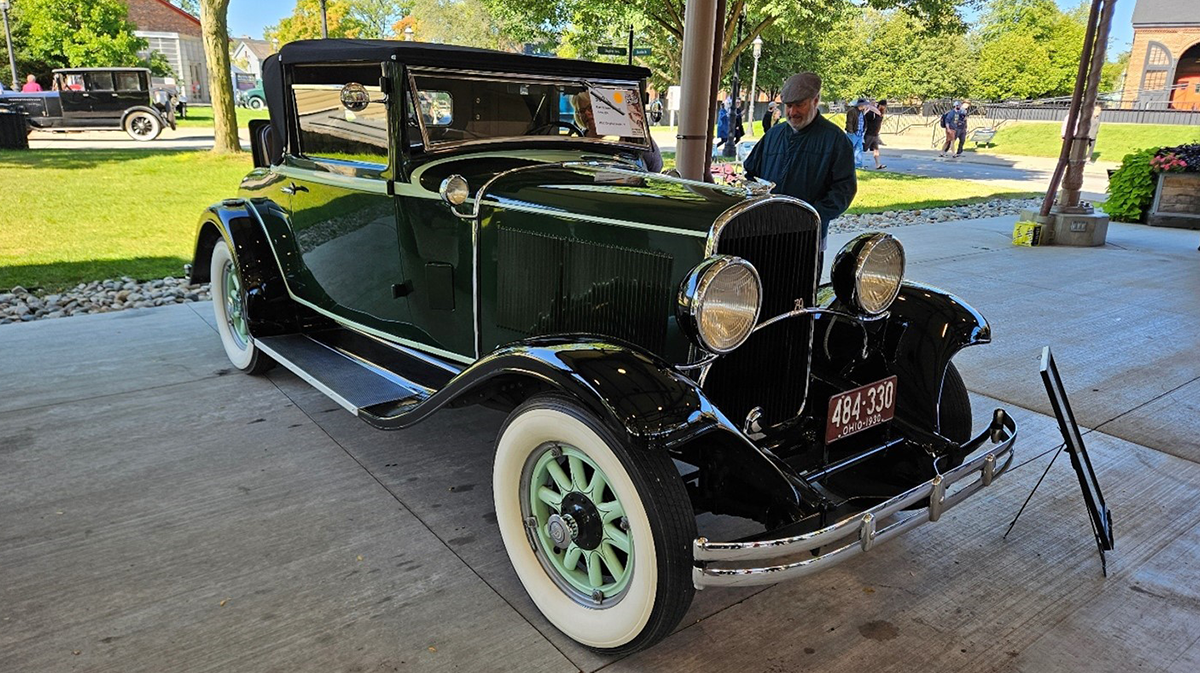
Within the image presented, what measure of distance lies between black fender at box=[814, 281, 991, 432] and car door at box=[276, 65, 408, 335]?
174 cm

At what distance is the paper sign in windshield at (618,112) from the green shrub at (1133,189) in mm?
9736

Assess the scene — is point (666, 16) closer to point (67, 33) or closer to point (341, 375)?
point (341, 375)

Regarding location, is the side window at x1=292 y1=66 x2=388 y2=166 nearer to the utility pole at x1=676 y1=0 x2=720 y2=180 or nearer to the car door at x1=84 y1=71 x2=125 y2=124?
the utility pole at x1=676 y1=0 x2=720 y2=180

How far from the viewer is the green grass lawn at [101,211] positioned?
6672mm

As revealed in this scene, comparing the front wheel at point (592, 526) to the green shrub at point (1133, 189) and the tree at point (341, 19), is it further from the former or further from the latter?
the tree at point (341, 19)

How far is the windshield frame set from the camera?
10.1 ft

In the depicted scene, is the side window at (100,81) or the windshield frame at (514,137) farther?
the side window at (100,81)

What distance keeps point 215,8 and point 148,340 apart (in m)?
9.74

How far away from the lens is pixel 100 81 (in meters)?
18.2

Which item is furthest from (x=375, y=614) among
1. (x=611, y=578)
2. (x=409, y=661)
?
(x=611, y=578)

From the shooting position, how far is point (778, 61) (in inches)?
1215

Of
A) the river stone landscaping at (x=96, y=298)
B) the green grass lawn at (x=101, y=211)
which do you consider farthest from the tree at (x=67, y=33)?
the river stone landscaping at (x=96, y=298)

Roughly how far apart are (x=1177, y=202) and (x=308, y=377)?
11447 millimetres

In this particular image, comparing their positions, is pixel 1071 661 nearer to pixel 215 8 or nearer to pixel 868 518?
pixel 868 518
